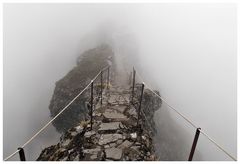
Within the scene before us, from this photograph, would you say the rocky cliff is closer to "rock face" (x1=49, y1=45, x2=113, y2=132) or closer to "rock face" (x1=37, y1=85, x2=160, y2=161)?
"rock face" (x1=37, y1=85, x2=160, y2=161)

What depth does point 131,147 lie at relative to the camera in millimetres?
6066

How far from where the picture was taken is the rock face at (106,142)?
5631 mm

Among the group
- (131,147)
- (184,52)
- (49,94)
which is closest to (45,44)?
(49,94)

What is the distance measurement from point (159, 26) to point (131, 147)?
8549 centimetres

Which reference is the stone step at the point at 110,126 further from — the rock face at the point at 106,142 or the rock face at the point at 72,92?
the rock face at the point at 72,92

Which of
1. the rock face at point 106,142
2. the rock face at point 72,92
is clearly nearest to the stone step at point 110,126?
the rock face at point 106,142

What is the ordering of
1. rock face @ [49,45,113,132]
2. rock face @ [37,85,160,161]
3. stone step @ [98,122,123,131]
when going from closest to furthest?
1. rock face @ [37,85,160,161]
2. stone step @ [98,122,123,131]
3. rock face @ [49,45,113,132]

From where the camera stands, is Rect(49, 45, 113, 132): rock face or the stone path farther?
Rect(49, 45, 113, 132): rock face

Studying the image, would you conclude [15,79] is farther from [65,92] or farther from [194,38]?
[194,38]

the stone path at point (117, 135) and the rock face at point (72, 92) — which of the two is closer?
the stone path at point (117, 135)

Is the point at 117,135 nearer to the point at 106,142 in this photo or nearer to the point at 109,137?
the point at 109,137

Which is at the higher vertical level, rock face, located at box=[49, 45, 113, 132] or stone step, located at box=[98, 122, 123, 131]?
stone step, located at box=[98, 122, 123, 131]

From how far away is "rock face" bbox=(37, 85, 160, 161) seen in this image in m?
5.63

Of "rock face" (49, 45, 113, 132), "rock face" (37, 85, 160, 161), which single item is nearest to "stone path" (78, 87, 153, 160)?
"rock face" (37, 85, 160, 161)
